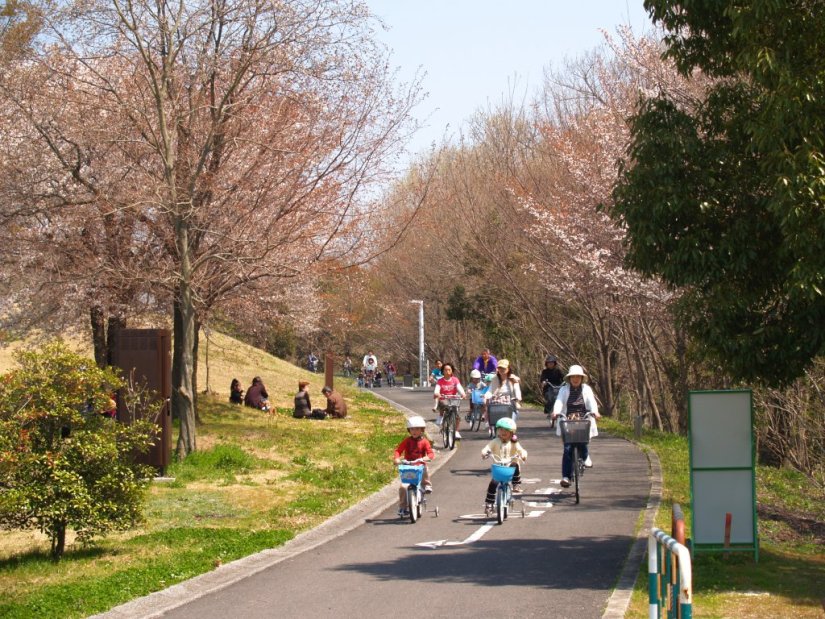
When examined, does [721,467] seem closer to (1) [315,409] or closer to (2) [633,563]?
(2) [633,563]

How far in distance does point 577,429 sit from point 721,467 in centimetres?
367

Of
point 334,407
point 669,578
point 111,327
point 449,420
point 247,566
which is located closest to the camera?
point 669,578

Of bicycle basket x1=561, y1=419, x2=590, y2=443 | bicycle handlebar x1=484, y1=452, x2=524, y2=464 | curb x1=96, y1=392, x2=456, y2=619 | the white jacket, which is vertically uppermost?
the white jacket

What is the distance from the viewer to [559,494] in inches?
617

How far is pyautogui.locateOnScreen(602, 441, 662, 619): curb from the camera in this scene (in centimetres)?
838

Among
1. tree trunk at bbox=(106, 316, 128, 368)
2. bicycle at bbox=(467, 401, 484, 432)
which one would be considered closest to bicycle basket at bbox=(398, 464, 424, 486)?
tree trunk at bbox=(106, 316, 128, 368)

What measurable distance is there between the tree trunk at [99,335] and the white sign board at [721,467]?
17174mm

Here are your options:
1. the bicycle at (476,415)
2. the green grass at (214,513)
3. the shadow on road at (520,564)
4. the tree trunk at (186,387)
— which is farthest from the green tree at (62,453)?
the bicycle at (476,415)

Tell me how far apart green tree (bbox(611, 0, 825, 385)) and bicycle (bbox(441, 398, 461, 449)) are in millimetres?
10344

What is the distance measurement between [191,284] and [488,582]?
443 inches

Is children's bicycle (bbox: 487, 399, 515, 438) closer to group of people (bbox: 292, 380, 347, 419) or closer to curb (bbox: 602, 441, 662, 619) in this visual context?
curb (bbox: 602, 441, 662, 619)

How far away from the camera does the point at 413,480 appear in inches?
530

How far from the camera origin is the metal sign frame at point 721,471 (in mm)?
10625

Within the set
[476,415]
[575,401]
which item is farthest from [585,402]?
[476,415]
